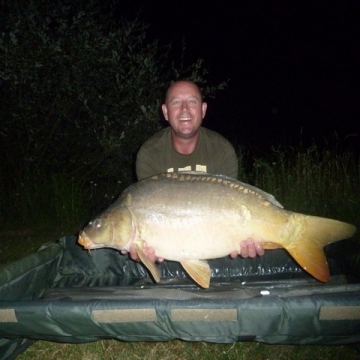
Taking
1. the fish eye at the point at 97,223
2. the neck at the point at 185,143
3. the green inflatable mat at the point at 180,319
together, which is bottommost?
the green inflatable mat at the point at 180,319

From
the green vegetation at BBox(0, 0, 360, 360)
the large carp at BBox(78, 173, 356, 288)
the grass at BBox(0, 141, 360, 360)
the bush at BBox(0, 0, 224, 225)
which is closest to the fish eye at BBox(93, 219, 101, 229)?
the large carp at BBox(78, 173, 356, 288)

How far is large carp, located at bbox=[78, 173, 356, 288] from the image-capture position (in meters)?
1.77

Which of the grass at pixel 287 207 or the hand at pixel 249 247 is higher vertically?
the hand at pixel 249 247

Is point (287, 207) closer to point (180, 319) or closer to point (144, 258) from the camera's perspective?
point (144, 258)

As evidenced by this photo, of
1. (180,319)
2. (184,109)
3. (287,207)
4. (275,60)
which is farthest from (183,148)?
(275,60)

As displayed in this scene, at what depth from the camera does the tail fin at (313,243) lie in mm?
1738

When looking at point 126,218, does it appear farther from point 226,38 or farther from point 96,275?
point 226,38

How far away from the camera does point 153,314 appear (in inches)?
58.8

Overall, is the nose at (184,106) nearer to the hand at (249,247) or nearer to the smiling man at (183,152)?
the smiling man at (183,152)

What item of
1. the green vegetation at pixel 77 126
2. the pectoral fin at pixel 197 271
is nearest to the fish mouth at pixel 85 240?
the pectoral fin at pixel 197 271

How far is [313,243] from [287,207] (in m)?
2.08

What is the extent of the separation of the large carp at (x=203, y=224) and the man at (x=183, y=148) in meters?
0.74

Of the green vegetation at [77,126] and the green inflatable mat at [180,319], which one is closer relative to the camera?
the green inflatable mat at [180,319]

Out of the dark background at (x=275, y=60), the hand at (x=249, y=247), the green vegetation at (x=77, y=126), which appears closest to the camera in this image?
the hand at (x=249, y=247)
